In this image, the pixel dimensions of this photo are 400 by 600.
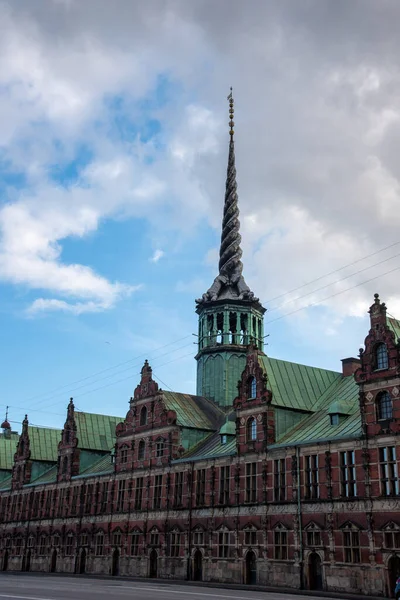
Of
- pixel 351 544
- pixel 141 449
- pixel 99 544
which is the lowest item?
pixel 99 544

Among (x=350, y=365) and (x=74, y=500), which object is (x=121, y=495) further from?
(x=350, y=365)

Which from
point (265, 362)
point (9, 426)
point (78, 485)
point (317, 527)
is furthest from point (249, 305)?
point (9, 426)

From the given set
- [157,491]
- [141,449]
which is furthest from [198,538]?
[141,449]

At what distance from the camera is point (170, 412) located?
223ft

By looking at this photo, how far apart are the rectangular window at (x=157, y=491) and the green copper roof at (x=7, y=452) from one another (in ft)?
154

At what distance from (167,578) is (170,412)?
15337mm

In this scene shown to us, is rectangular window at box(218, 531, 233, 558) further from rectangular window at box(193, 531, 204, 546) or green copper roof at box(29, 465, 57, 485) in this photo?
green copper roof at box(29, 465, 57, 485)

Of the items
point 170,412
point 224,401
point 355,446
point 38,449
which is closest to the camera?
point 355,446

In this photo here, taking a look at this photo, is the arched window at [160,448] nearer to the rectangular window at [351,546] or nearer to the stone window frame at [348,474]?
the stone window frame at [348,474]

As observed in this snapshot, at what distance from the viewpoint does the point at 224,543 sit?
56.6 metres

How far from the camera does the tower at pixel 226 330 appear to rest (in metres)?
77.8

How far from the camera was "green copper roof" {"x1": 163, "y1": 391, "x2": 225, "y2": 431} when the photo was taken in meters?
69.6

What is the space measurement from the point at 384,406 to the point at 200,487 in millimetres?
21007

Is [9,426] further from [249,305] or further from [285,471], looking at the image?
[285,471]
